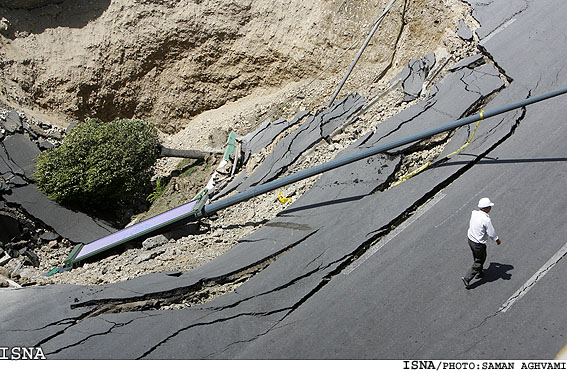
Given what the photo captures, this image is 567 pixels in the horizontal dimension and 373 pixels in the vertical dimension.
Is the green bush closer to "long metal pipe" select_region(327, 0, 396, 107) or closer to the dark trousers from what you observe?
"long metal pipe" select_region(327, 0, 396, 107)

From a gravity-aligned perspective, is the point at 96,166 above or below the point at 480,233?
above

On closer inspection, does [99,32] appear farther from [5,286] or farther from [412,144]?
[412,144]

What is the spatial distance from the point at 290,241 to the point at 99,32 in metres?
9.45

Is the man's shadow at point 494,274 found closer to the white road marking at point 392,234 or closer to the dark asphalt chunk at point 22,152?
the white road marking at point 392,234

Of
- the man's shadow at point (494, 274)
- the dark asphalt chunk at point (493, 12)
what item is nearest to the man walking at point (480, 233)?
the man's shadow at point (494, 274)

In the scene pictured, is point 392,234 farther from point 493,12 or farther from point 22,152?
point 22,152

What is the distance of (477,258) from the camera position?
19.8 ft

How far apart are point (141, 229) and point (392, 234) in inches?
168

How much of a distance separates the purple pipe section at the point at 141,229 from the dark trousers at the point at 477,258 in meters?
4.39

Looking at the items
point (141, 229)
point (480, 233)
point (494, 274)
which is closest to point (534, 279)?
point (494, 274)

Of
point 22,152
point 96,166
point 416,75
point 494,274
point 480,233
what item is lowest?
point 494,274

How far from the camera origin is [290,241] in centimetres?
731

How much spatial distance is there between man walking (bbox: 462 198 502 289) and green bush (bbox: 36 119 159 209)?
7.70 m

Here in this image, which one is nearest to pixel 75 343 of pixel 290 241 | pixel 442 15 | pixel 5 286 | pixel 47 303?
pixel 47 303
